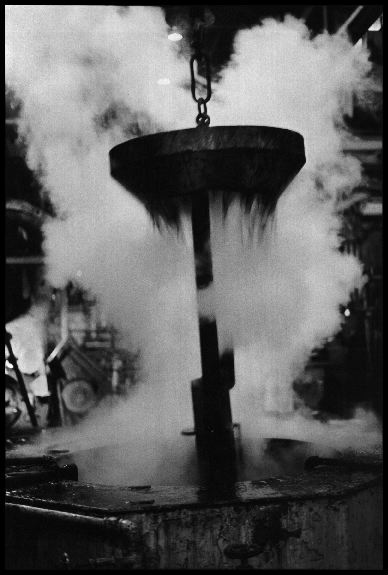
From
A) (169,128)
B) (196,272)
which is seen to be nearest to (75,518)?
(196,272)

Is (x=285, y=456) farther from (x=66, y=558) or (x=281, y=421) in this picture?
(x=66, y=558)

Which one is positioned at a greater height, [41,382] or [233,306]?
[233,306]

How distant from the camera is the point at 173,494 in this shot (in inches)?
97.3

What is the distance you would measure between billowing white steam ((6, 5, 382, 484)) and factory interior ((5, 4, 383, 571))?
0.02m

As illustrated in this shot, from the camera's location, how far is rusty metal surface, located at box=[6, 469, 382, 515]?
2.30 meters

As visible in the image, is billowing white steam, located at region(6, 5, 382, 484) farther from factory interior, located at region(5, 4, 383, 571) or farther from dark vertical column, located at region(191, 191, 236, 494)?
dark vertical column, located at region(191, 191, 236, 494)

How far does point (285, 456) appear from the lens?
369 cm

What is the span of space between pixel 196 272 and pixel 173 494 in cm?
114

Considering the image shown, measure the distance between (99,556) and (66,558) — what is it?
121mm

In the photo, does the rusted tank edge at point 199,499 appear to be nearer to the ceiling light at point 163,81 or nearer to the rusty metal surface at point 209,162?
the rusty metal surface at point 209,162

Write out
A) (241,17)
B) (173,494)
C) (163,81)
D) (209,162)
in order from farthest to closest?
1. (241,17)
2. (163,81)
3. (209,162)
4. (173,494)

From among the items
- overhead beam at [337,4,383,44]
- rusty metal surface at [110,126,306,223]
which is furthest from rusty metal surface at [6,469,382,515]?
overhead beam at [337,4,383,44]

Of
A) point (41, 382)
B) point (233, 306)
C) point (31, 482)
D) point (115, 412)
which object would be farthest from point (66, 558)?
point (41, 382)

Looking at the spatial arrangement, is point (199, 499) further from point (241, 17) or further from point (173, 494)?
point (241, 17)
